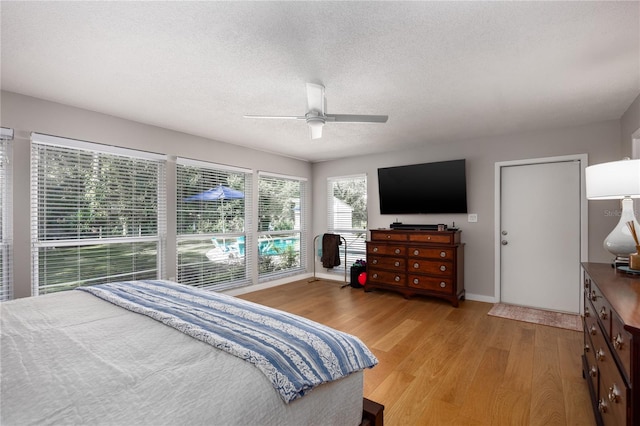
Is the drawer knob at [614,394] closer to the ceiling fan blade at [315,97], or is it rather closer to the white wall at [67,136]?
the ceiling fan blade at [315,97]

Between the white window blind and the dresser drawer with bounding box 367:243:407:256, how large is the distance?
428 centimetres

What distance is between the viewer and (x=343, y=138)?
14.2 feet

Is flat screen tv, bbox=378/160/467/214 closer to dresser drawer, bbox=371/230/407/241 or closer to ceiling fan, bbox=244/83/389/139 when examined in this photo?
dresser drawer, bbox=371/230/407/241

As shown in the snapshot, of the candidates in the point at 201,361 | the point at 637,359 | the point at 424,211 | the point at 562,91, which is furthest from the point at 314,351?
the point at 424,211

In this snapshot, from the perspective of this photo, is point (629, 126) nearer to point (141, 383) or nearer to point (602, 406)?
point (602, 406)

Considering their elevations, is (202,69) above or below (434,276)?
above

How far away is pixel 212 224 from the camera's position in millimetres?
4516

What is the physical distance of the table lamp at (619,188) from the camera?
1.75 meters

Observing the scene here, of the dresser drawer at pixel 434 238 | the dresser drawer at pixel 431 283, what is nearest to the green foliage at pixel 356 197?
the dresser drawer at pixel 434 238

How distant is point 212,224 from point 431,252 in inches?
127

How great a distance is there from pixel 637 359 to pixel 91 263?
13.9 ft

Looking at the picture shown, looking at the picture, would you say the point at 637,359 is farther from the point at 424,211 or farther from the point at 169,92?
the point at 424,211

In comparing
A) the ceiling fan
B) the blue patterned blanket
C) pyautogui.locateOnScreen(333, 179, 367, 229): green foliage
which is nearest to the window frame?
pyautogui.locateOnScreen(333, 179, 367, 229): green foliage

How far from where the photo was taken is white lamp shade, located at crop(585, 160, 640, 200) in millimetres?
1739
